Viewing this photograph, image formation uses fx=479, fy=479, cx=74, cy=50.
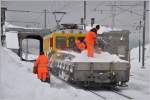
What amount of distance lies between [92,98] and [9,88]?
395cm

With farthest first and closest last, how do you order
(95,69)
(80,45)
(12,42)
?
1. (12,42)
2. (80,45)
3. (95,69)

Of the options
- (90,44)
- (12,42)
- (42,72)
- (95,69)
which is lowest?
(42,72)

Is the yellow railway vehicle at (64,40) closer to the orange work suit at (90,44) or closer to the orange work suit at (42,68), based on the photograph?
the orange work suit at (90,44)

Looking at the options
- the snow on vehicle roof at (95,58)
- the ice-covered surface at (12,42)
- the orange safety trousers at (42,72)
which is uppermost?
the ice-covered surface at (12,42)

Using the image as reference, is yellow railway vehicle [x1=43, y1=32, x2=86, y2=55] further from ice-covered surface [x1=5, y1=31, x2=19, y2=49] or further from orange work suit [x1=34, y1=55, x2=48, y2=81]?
ice-covered surface [x1=5, y1=31, x2=19, y2=49]

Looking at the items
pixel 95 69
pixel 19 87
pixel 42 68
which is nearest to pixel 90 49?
pixel 95 69

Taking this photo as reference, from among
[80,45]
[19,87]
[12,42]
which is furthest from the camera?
[12,42]

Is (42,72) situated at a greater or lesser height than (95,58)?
lesser

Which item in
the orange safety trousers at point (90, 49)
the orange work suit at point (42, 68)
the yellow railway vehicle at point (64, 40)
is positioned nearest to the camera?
the orange work suit at point (42, 68)

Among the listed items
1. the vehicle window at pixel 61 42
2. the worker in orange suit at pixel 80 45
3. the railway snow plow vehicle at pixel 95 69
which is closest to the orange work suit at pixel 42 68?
the railway snow plow vehicle at pixel 95 69

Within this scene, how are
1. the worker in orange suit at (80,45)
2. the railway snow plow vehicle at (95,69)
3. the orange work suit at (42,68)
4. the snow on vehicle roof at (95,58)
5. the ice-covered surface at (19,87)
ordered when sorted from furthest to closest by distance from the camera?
the worker in orange suit at (80,45), the snow on vehicle roof at (95,58), the railway snow plow vehicle at (95,69), the orange work suit at (42,68), the ice-covered surface at (19,87)

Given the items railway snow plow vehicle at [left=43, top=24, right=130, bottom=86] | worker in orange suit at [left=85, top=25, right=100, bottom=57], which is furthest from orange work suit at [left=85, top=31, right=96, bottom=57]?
railway snow plow vehicle at [left=43, top=24, right=130, bottom=86]

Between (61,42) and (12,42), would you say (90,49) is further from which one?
(12,42)

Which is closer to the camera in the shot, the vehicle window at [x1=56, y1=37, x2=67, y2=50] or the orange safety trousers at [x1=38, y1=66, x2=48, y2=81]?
the orange safety trousers at [x1=38, y1=66, x2=48, y2=81]
